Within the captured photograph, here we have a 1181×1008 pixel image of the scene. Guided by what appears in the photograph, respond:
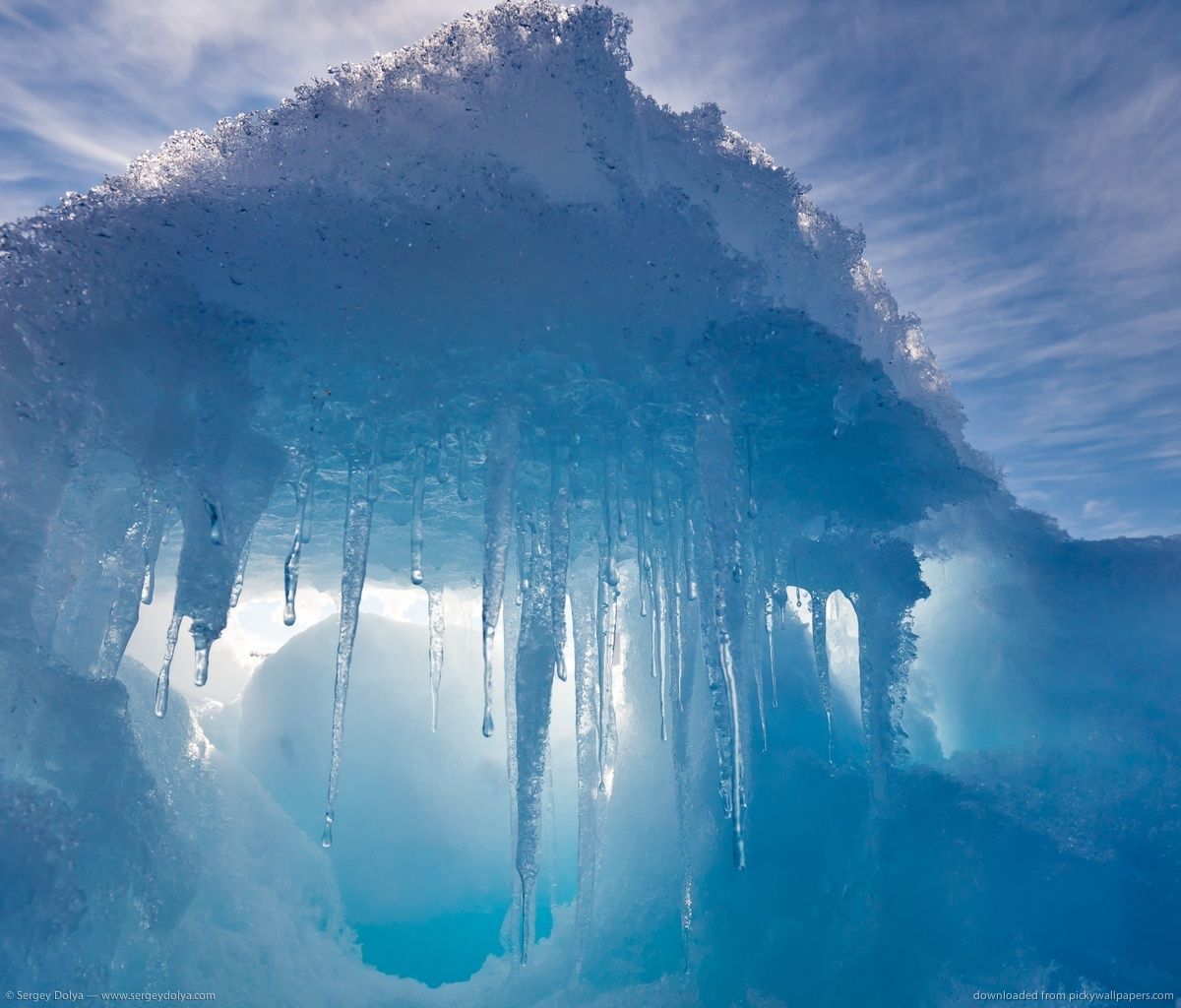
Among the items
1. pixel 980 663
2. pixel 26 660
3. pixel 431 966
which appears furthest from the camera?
pixel 980 663

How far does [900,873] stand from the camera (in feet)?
26.5

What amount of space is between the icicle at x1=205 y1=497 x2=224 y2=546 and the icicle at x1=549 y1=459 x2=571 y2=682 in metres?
2.92

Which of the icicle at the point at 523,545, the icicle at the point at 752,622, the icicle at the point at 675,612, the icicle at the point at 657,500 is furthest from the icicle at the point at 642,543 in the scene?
the icicle at the point at 752,622

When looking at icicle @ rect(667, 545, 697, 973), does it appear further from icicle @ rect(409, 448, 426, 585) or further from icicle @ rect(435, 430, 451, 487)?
icicle @ rect(409, 448, 426, 585)

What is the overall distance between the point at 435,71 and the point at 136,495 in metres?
5.30

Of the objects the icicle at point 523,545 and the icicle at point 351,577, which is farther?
the icicle at point 523,545

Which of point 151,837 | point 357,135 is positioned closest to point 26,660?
point 151,837

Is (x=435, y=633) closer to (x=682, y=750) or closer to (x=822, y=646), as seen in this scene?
(x=682, y=750)

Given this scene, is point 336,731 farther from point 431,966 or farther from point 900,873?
point 431,966

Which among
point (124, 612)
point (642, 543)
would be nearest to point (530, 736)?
point (642, 543)

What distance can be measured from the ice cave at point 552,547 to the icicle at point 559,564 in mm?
46

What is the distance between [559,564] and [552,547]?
180 millimetres

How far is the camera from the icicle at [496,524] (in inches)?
236

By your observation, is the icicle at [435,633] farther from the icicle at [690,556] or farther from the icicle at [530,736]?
the icicle at [690,556]
